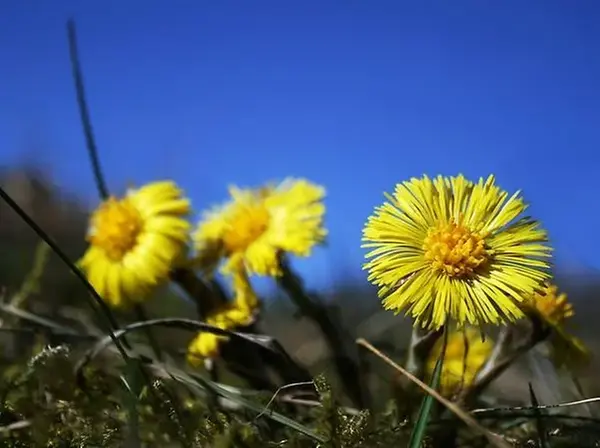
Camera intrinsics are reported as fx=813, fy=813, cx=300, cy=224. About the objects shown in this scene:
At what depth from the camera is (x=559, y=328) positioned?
3.24 ft

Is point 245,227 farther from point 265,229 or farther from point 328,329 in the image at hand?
point 328,329

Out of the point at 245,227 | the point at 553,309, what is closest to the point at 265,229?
the point at 245,227

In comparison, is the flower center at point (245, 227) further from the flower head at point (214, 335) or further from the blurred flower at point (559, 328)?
the blurred flower at point (559, 328)

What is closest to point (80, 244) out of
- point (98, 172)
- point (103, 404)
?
point (98, 172)

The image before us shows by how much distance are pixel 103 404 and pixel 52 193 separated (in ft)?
6.71

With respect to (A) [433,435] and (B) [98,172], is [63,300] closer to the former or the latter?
(B) [98,172]

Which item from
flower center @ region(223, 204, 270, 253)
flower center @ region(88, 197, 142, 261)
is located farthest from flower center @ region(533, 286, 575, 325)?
flower center @ region(88, 197, 142, 261)

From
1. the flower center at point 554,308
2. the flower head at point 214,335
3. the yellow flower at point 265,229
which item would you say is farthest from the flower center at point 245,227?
the flower center at point 554,308

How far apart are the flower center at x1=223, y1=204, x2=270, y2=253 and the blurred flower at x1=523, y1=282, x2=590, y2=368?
1.48 feet

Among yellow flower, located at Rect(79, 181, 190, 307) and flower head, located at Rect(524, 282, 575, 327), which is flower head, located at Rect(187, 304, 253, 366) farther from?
flower head, located at Rect(524, 282, 575, 327)

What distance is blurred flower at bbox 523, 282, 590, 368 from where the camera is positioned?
98cm

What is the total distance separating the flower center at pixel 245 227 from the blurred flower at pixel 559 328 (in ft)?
1.48

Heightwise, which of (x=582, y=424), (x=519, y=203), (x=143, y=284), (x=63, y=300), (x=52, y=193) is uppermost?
(x=52, y=193)

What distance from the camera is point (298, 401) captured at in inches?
32.0
